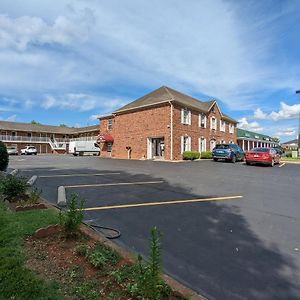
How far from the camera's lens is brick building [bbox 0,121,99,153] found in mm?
52162

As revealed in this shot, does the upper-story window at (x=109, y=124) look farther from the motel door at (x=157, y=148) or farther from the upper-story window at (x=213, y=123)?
the upper-story window at (x=213, y=123)

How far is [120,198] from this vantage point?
7.82m

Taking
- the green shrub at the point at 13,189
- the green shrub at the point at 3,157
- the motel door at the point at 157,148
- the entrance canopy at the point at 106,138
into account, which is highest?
the entrance canopy at the point at 106,138

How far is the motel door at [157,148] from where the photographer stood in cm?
2778

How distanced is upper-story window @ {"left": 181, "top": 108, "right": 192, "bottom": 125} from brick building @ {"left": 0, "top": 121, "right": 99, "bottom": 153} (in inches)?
1023

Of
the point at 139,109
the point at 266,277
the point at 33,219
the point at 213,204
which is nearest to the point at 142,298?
the point at 266,277

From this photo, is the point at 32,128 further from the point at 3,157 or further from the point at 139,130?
the point at 3,157

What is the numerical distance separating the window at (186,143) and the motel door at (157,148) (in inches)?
82.4

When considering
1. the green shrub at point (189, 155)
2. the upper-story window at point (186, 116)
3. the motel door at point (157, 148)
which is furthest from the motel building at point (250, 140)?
the motel door at point (157, 148)

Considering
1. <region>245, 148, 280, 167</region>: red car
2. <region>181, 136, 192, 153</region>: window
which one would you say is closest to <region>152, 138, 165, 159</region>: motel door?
<region>181, 136, 192, 153</region>: window

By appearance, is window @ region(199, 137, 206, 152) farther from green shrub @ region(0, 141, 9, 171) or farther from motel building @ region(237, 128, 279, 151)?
green shrub @ region(0, 141, 9, 171)

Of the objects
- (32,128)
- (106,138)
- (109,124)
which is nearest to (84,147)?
(109,124)

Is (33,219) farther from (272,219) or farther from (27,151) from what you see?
(27,151)

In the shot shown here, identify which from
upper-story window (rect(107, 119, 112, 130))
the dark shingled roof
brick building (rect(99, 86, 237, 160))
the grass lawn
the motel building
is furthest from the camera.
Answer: the dark shingled roof
